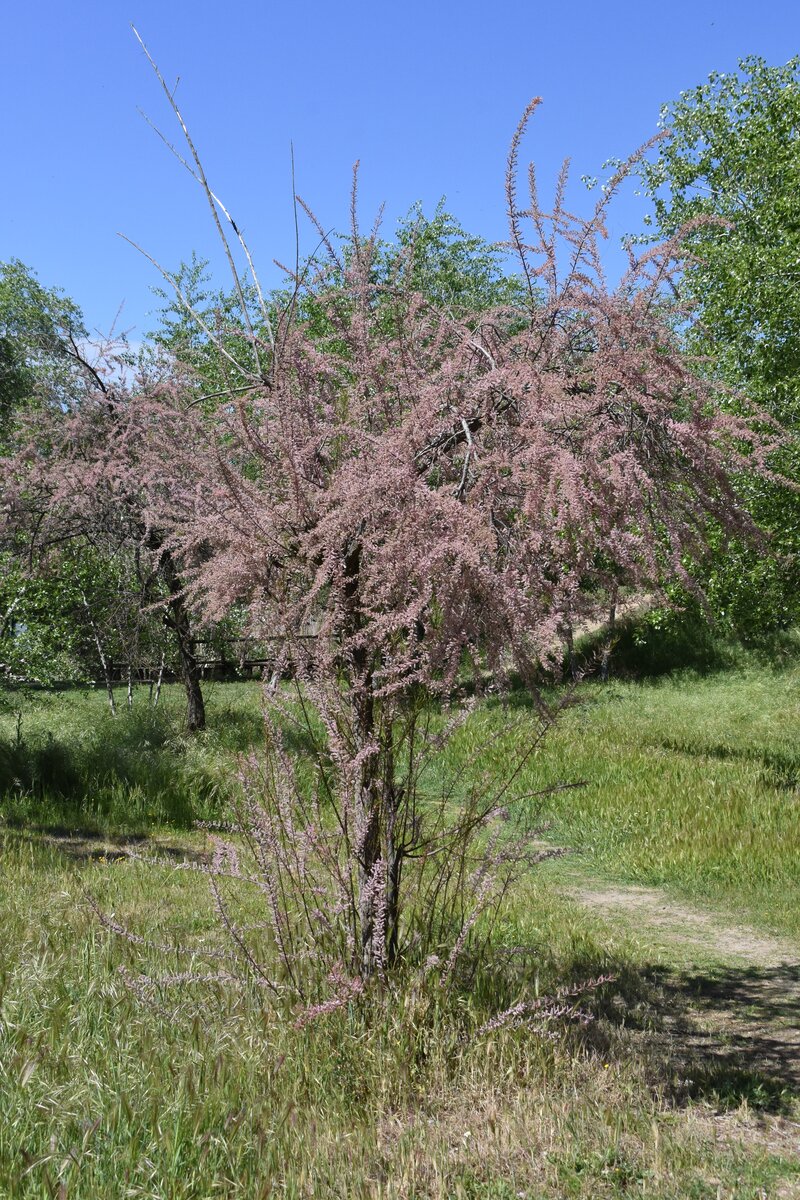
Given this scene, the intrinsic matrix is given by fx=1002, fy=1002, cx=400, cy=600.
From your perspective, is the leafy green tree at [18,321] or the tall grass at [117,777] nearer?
the tall grass at [117,777]

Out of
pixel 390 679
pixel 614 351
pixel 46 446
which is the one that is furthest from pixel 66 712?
pixel 614 351

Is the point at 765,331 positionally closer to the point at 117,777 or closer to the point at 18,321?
the point at 117,777

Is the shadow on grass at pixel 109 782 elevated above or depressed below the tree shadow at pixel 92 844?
above

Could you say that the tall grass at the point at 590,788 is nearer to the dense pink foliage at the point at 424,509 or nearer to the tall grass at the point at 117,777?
the tall grass at the point at 117,777

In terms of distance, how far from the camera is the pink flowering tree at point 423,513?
3.34 m

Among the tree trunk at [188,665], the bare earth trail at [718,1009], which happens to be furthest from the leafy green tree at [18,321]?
the bare earth trail at [718,1009]

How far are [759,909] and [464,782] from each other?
5.02 meters

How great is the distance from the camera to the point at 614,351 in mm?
3420

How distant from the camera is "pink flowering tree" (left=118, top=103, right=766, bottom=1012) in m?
3.34

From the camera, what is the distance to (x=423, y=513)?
3422mm

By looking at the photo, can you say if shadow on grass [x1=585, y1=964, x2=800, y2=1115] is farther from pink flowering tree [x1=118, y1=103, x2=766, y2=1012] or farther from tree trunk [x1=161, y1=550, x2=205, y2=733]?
tree trunk [x1=161, y1=550, x2=205, y2=733]

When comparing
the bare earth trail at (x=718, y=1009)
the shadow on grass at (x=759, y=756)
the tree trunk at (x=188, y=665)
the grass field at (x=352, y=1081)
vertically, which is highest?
the tree trunk at (x=188, y=665)

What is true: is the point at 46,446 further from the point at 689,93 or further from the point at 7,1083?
the point at 689,93

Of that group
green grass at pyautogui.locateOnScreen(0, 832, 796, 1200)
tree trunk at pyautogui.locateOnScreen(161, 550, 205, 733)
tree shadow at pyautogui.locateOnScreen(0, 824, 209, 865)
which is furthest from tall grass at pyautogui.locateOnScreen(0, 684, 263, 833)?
green grass at pyautogui.locateOnScreen(0, 832, 796, 1200)
